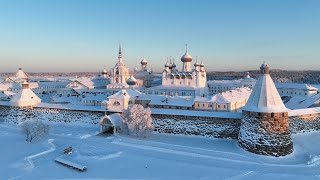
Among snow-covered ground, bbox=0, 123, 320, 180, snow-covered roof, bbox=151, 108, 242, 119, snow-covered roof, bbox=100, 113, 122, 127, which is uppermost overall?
snow-covered roof, bbox=151, 108, 242, 119

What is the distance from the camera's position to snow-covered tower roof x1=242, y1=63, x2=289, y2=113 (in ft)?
57.6

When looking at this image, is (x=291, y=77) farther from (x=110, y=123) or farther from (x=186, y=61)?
(x=110, y=123)

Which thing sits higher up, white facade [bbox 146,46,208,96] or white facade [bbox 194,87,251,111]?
white facade [bbox 146,46,208,96]

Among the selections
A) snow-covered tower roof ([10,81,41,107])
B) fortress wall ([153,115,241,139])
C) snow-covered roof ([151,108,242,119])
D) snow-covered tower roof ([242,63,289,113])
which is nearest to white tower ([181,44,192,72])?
snow-covered roof ([151,108,242,119])

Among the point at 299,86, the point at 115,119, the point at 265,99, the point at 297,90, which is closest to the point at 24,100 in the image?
the point at 115,119

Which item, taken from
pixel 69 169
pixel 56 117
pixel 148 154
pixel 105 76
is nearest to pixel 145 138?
pixel 148 154

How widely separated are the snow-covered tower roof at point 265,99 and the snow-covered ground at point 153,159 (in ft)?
9.47

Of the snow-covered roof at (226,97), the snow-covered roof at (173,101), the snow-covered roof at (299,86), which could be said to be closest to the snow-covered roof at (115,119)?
the snow-covered roof at (173,101)

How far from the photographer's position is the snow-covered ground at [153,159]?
14.7 meters

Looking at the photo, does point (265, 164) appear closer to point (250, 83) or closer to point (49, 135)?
point (49, 135)

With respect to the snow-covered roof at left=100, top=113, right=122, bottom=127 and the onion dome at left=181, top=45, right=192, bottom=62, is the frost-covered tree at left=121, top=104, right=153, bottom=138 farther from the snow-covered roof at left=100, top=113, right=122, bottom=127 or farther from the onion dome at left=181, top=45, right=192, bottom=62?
the onion dome at left=181, top=45, right=192, bottom=62

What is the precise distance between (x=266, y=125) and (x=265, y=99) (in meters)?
1.61

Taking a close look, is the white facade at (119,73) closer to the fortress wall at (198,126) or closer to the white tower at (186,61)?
the white tower at (186,61)

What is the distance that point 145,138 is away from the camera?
21156 mm
